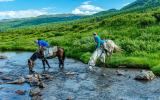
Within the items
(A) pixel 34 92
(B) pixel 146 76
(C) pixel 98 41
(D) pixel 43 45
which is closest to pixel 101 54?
(C) pixel 98 41

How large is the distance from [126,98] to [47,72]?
47.1 ft

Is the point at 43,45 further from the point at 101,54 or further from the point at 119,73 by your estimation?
the point at 119,73

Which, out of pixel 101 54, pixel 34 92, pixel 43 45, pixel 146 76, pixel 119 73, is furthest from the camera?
pixel 43 45

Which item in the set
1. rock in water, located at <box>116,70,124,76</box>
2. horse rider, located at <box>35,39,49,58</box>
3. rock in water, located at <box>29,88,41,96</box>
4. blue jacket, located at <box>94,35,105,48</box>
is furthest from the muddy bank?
blue jacket, located at <box>94,35,105,48</box>

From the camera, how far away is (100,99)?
84.9ft

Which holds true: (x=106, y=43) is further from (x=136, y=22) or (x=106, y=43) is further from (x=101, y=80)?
(x=136, y=22)

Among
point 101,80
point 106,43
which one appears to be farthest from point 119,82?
point 106,43

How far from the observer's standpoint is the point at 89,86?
30516 millimetres

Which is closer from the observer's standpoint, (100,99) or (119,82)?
(100,99)

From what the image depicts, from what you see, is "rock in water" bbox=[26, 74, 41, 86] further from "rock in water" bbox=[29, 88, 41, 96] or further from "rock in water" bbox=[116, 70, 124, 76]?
"rock in water" bbox=[116, 70, 124, 76]

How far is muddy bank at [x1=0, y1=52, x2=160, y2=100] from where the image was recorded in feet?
88.1

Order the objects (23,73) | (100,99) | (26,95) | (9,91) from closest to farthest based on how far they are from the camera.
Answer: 1. (100,99)
2. (26,95)
3. (9,91)
4. (23,73)

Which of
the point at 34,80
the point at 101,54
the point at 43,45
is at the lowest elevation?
the point at 34,80

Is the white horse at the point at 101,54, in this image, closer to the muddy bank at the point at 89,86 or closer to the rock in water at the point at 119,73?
the muddy bank at the point at 89,86
